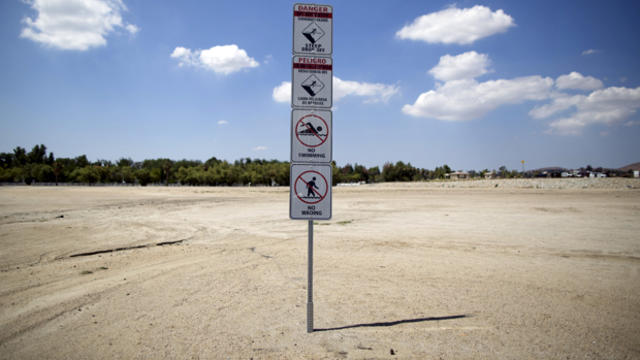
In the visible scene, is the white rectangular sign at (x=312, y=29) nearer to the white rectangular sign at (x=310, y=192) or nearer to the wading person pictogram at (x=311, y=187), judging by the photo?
the white rectangular sign at (x=310, y=192)

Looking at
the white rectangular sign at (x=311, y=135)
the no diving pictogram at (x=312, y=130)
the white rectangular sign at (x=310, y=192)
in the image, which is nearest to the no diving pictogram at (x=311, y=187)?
the white rectangular sign at (x=310, y=192)

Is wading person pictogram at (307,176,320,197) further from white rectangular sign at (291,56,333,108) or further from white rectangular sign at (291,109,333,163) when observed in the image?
white rectangular sign at (291,56,333,108)

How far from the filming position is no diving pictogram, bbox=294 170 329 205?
4199mm

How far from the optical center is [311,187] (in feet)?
13.9

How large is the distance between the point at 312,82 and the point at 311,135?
0.71 m

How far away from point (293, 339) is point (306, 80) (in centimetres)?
347

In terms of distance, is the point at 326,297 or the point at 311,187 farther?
the point at 326,297

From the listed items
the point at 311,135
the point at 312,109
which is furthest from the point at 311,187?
the point at 312,109

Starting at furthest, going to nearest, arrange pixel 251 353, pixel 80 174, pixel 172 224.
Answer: pixel 80 174 < pixel 172 224 < pixel 251 353

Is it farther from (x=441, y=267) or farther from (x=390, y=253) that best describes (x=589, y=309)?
(x=390, y=253)

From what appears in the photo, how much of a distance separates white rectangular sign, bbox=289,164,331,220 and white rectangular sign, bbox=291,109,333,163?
132mm

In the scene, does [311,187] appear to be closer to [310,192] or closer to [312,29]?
[310,192]

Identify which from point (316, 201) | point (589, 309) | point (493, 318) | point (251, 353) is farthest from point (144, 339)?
point (589, 309)

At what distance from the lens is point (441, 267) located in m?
7.71
